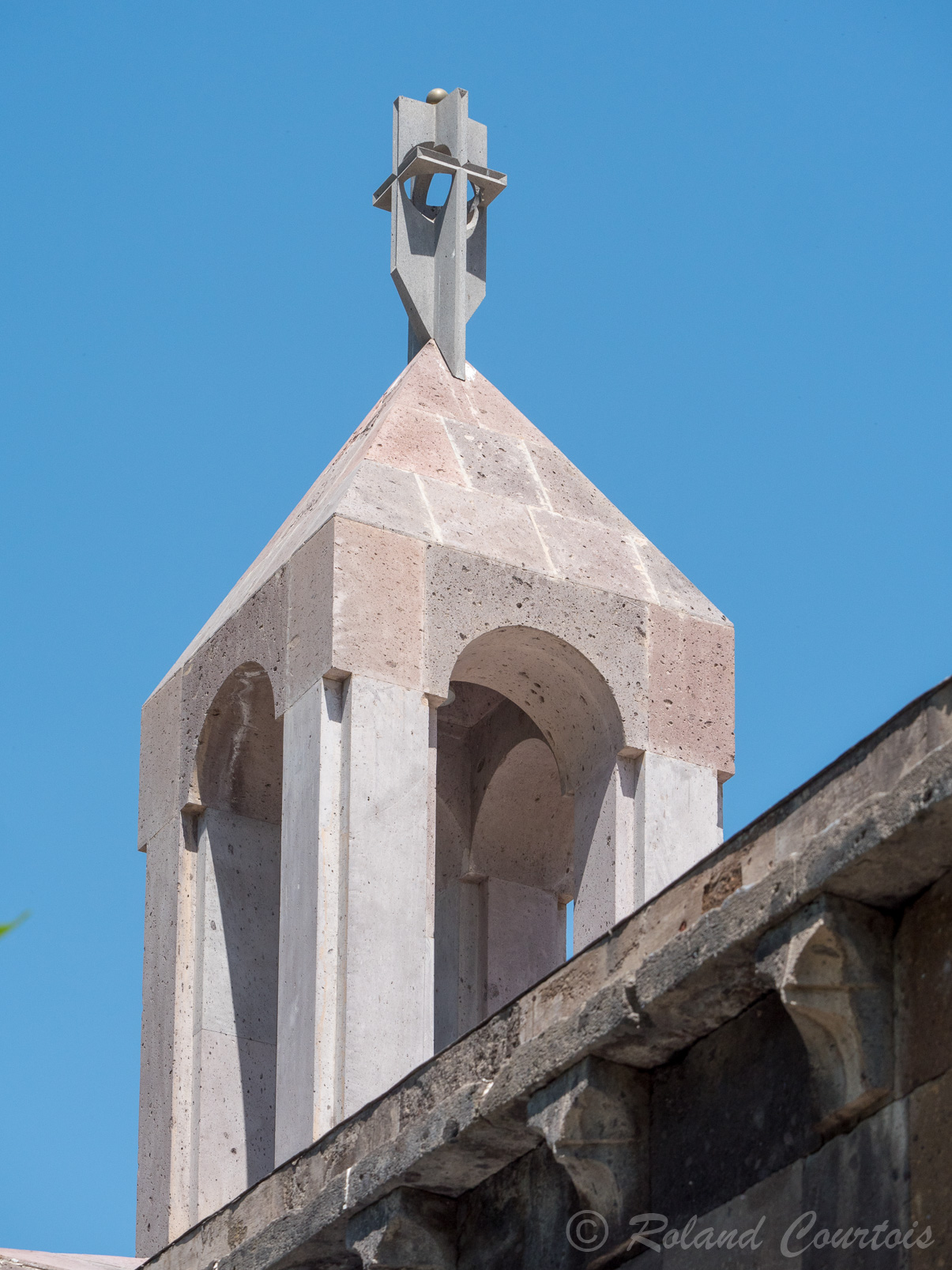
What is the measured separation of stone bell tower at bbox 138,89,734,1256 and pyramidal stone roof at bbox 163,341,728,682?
0.06 feet

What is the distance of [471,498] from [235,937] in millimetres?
2294

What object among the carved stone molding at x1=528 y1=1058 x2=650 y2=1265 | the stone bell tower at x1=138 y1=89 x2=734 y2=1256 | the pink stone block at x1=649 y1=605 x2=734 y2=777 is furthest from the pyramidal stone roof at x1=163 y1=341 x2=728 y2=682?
the carved stone molding at x1=528 y1=1058 x2=650 y2=1265

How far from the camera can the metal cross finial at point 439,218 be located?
13.3 meters

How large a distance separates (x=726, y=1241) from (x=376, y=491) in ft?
16.8

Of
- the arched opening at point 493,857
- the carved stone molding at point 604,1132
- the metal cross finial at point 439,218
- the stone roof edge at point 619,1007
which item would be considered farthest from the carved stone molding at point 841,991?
the metal cross finial at point 439,218

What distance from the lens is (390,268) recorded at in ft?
44.1

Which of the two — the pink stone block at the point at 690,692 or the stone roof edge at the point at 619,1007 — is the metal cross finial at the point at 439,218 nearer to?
the pink stone block at the point at 690,692

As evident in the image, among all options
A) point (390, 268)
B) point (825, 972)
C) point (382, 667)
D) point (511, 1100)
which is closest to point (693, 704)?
point (382, 667)

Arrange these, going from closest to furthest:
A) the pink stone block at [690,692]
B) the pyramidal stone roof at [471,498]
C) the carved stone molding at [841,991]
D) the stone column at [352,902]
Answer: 1. the carved stone molding at [841,991]
2. the stone column at [352,902]
3. the pyramidal stone roof at [471,498]
4. the pink stone block at [690,692]

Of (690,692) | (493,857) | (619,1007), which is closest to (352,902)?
(690,692)

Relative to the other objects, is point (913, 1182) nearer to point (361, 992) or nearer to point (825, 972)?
point (825, 972)

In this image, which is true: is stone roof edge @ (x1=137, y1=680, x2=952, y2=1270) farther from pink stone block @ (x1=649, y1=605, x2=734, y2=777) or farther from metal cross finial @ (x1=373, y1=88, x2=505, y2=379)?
metal cross finial @ (x1=373, y1=88, x2=505, y2=379)

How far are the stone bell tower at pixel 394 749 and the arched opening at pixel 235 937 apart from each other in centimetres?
1

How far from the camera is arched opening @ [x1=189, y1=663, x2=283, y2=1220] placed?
11.7 metres
